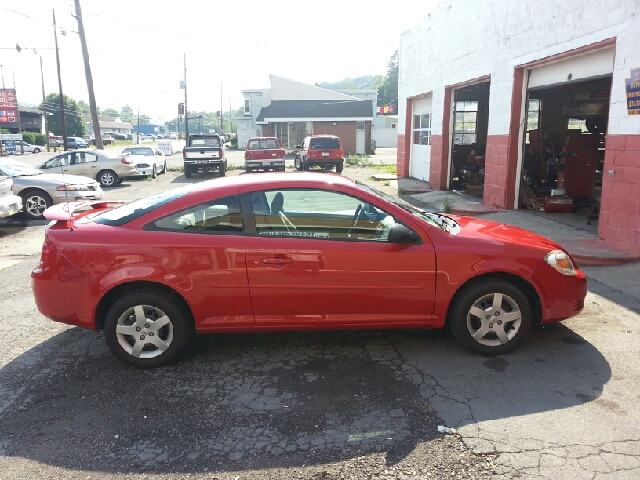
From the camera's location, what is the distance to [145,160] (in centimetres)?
2345

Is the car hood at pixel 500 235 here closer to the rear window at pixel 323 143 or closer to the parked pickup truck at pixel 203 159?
the parked pickup truck at pixel 203 159

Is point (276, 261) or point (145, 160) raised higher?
point (145, 160)

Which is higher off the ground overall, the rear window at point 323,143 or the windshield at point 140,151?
the rear window at point 323,143

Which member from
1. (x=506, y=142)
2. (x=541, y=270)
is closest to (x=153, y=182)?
(x=506, y=142)

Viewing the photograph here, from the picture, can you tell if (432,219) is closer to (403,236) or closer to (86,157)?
(403,236)

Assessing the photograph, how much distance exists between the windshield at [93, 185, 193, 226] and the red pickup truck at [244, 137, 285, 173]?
21272mm

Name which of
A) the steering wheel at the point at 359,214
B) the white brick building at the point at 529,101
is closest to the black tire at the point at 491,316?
the steering wheel at the point at 359,214

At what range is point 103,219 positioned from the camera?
14.5ft

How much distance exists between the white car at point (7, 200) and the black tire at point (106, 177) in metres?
9.93

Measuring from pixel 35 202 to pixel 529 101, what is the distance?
1178 cm

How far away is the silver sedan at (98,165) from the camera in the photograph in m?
20.1

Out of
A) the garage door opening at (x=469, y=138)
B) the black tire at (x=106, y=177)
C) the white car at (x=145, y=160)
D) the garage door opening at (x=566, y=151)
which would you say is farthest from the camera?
the white car at (x=145, y=160)

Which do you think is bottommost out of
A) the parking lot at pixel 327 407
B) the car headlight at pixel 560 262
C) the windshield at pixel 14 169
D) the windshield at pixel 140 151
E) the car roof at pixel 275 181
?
the parking lot at pixel 327 407

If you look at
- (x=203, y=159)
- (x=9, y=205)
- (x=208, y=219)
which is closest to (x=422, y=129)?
(x=203, y=159)
